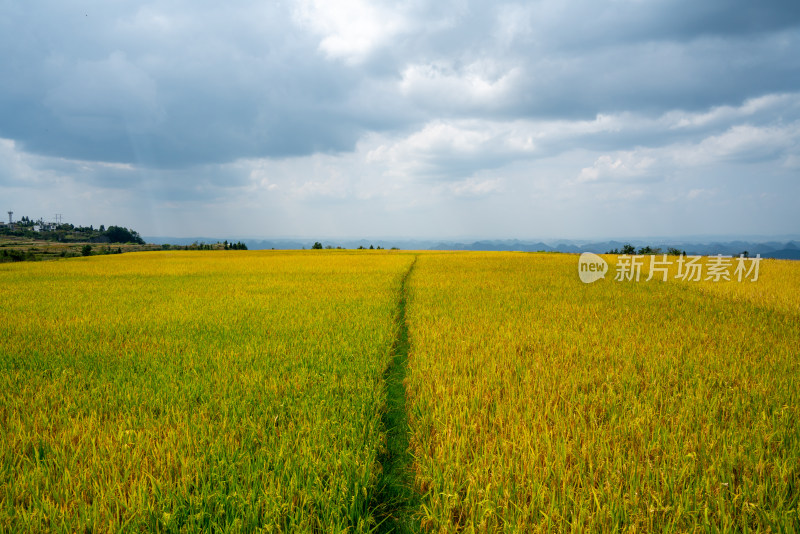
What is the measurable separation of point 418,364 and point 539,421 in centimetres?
183

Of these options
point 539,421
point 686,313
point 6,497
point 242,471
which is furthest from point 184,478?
point 686,313

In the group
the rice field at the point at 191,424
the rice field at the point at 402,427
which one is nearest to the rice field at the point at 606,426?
the rice field at the point at 402,427

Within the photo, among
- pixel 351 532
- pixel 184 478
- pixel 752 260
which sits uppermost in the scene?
pixel 752 260

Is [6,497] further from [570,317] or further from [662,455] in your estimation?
[570,317]

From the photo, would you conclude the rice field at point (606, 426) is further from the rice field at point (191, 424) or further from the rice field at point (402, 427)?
the rice field at point (191, 424)

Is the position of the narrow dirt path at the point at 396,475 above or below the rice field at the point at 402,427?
below

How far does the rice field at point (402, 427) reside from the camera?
2.09 meters

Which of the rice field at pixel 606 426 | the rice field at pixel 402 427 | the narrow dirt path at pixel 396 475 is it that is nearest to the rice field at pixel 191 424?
the rice field at pixel 402 427

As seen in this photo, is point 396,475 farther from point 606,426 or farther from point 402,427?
point 606,426

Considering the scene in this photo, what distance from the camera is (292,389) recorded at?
3.76 m

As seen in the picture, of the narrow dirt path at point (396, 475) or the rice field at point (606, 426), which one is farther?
the narrow dirt path at point (396, 475)

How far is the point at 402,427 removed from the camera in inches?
132

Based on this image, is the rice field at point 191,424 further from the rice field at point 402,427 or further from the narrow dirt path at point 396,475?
the narrow dirt path at point 396,475

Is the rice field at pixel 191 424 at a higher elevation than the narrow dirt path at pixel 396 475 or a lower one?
higher
